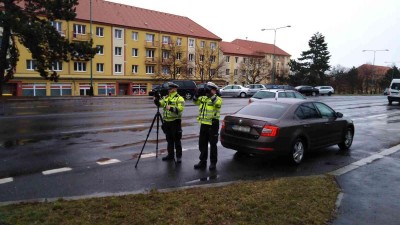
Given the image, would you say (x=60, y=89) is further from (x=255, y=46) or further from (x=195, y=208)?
(x=255, y=46)

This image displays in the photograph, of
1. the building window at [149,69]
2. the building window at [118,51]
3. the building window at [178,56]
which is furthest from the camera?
the building window at [178,56]

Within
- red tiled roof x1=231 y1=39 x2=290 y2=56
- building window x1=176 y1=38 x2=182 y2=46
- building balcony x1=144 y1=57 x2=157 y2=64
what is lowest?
building balcony x1=144 y1=57 x2=157 y2=64

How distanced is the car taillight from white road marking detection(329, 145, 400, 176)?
1.32 m

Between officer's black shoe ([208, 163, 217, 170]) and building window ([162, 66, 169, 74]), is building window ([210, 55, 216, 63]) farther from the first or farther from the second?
officer's black shoe ([208, 163, 217, 170])

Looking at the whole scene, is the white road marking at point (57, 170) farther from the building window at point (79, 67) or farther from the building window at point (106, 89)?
the building window at point (106, 89)

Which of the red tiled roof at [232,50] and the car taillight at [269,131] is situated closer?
the car taillight at [269,131]

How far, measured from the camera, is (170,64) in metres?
Answer: 63.8

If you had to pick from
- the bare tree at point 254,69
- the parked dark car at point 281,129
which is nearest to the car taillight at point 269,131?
the parked dark car at point 281,129

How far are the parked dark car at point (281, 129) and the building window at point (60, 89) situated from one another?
48.1m

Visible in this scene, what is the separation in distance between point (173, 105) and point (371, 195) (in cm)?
400

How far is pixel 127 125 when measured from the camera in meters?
13.6

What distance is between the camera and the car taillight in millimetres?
7418

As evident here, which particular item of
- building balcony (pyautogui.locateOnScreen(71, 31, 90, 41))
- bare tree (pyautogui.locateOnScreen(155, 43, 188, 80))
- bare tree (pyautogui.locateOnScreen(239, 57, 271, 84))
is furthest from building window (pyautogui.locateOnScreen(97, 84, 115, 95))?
bare tree (pyautogui.locateOnScreen(239, 57, 271, 84))

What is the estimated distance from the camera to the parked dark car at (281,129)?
747 cm
